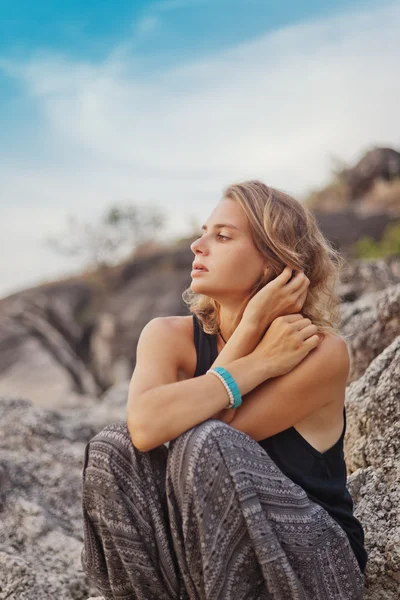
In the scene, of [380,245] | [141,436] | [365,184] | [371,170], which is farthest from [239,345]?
[365,184]

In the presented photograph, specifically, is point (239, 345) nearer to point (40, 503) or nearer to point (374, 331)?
point (374, 331)

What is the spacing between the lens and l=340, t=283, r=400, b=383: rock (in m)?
4.18

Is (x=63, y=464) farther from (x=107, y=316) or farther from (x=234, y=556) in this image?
(x=107, y=316)

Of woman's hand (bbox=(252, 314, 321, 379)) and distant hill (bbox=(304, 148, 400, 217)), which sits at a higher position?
distant hill (bbox=(304, 148, 400, 217))

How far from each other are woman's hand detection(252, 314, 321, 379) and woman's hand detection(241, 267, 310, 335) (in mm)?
61

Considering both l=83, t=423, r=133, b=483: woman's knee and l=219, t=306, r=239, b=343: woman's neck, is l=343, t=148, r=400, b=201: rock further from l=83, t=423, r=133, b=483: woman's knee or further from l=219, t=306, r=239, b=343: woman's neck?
l=83, t=423, r=133, b=483: woman's knee

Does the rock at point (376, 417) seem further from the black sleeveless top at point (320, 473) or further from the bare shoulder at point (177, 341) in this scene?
the bare shoulder at point (177, 341)

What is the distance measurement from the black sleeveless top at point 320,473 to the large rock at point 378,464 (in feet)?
0.53

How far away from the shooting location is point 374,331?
4379 mm

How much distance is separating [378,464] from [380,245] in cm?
1273

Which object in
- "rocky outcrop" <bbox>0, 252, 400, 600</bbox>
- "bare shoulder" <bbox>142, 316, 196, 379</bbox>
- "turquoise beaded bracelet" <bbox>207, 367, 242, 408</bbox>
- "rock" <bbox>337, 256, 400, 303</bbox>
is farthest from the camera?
"rock" <bbox>337, 256, 400, 303</bbox>

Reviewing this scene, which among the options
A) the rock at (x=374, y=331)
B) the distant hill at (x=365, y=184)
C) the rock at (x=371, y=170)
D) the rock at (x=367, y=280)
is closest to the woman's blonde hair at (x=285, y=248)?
the rock at (x=374, y=331)

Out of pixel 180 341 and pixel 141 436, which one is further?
pixel 180 341

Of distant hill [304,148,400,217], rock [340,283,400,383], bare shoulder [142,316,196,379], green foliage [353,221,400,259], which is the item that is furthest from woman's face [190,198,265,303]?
distant hill [304,148,400,217]
